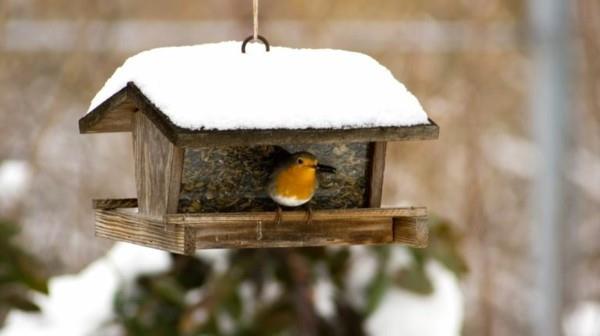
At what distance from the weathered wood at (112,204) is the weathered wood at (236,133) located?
0.24 metres

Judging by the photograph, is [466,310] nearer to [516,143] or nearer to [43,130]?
[516,143]

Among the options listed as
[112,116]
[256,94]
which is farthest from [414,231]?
[112,116]

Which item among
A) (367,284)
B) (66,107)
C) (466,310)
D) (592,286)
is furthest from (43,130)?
(592,286)

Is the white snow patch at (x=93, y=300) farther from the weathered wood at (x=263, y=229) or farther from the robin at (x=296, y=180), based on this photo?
the robin at (x=296, y=180)

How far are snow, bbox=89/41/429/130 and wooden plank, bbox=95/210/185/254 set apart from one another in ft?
0.96

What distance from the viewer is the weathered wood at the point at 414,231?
2.75m

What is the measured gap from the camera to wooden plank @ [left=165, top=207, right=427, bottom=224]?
97.4 inches

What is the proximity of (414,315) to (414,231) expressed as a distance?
1.98 meters

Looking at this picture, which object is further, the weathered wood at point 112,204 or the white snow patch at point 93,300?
the white snow patch at point 93,300

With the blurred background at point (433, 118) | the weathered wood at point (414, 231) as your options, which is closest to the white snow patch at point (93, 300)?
the blurred background at point (433, 118)

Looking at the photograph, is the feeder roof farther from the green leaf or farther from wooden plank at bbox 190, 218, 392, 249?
the green leaf

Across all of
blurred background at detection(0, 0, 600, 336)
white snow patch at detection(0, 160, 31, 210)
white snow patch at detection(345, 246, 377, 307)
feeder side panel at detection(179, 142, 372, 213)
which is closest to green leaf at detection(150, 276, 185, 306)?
blurred background at detection(0, 0, 600, 336)

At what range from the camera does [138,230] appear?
2762mm

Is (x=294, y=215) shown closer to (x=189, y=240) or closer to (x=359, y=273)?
(x=189, y=240)
